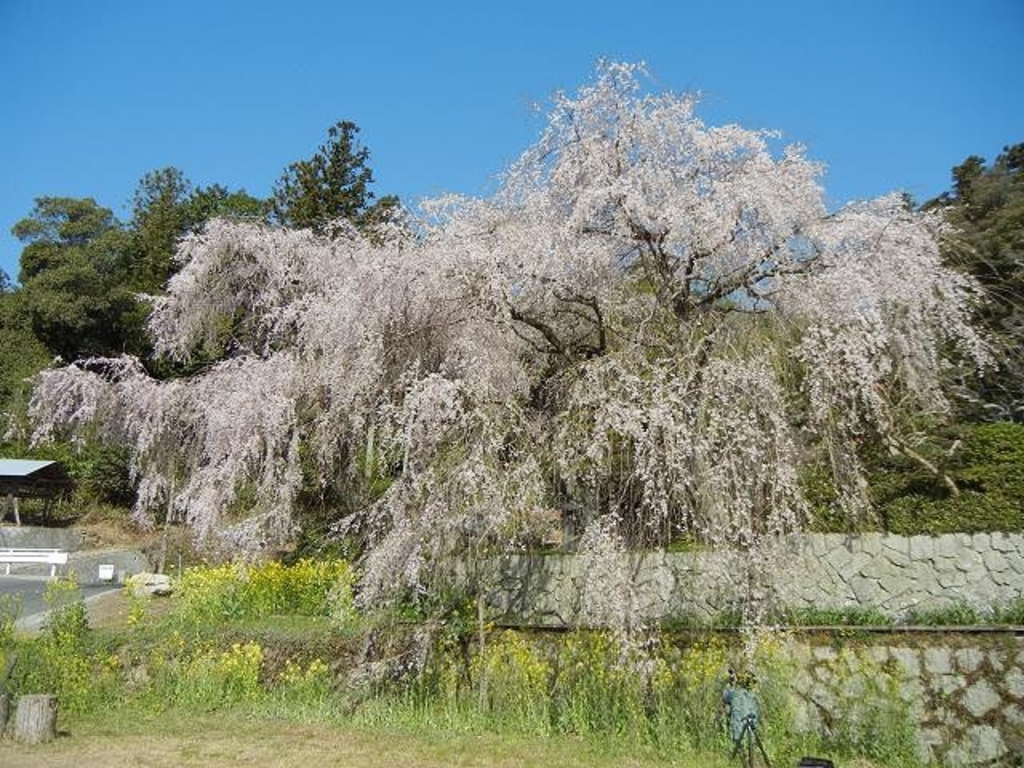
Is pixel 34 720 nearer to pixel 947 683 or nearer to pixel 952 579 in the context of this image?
pixel 947 683

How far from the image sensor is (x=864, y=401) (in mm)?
7340

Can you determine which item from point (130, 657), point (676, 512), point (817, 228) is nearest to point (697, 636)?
point (676, 512)

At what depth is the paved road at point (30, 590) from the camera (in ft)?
40.6

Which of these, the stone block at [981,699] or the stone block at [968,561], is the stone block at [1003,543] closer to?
the stone block at [968,561]

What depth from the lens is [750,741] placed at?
5.99 m

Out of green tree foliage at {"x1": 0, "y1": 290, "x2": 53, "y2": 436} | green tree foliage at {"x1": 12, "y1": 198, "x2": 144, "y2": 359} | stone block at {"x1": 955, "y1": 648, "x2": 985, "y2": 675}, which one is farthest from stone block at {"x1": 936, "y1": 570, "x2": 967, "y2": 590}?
green tree foliage at {"x1": 0, "y1": 290, "x2": 53, "y2": 436}

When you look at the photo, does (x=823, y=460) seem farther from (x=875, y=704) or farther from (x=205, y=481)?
(x=205, y=481)

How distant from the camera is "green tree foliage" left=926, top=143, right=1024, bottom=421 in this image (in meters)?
9.82

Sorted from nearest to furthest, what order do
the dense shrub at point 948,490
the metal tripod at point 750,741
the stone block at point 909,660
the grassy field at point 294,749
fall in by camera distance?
the metal tripod at point 750,741
the grassy field at point 294,749
the stone block at point 909,660
the dense shrub at point 948,490

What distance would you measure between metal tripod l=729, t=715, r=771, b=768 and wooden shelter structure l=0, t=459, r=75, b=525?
17437mm

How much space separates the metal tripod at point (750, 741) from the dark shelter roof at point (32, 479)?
17.4m

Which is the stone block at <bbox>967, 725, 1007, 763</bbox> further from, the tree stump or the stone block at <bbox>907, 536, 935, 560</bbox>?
the tree stump

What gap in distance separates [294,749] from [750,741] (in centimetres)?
357

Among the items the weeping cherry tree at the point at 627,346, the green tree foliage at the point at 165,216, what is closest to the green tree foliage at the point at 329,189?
the green tree foliage at the point at 165,216
